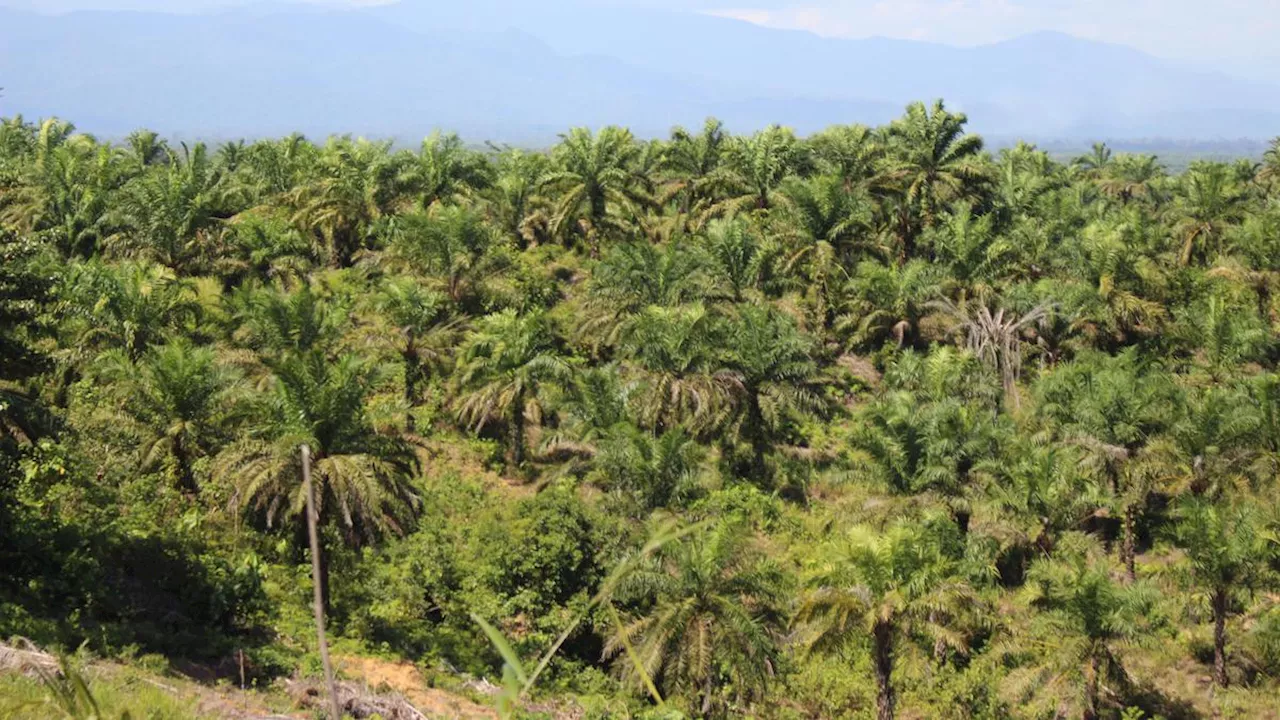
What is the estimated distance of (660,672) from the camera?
13.9 meters

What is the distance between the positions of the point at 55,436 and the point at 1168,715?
17.6 metres

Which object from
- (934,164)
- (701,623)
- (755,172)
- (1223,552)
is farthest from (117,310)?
(934,164)

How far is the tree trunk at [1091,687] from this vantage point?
1474 cm

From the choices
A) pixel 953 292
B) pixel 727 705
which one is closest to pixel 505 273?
pixel 953 292

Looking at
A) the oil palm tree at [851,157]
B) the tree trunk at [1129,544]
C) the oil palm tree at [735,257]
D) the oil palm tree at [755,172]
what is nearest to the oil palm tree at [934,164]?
the oil palm tree at [851,157]

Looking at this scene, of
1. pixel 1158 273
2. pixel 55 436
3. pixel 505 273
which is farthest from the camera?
pixel 1158 273

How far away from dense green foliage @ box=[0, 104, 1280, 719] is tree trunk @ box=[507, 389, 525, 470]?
0.38 feet

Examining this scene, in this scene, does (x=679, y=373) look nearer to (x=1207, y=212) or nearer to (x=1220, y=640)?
(x=1220, y=640)

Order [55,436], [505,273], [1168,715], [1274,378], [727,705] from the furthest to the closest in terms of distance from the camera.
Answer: [505,273], [1274,378], [1168,715], [727,705], [55,436]

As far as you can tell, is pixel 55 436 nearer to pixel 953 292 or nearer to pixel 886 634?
pixel 886 634

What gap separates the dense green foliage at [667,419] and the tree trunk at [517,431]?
11 centimetres

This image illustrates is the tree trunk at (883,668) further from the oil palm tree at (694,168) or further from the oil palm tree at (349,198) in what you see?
the oil palm tree at (349,198)

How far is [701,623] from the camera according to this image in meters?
13.8

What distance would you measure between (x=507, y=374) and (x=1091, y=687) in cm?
1357
